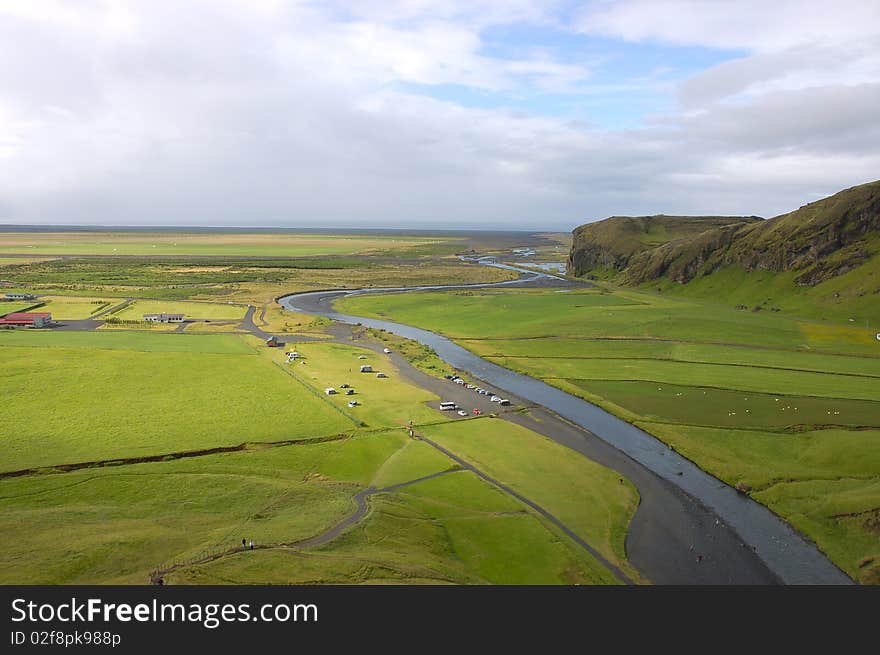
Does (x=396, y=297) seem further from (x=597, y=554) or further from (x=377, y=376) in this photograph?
(x=597, y=554)

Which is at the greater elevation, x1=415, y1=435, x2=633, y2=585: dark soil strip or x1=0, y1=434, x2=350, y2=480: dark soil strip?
x1=0, y1=434, x2=350, y2=480: dark soil strip

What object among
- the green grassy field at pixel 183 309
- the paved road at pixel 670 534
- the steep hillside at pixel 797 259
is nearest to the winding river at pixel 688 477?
the paved road at pixel 670 534

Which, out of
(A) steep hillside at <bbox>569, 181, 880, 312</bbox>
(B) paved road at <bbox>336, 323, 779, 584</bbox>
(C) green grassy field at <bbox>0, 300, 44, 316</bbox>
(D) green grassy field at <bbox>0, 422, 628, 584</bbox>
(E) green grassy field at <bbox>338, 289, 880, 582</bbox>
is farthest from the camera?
(A) steep hillside at <bbox>569, 181, 880, 312</bbox>

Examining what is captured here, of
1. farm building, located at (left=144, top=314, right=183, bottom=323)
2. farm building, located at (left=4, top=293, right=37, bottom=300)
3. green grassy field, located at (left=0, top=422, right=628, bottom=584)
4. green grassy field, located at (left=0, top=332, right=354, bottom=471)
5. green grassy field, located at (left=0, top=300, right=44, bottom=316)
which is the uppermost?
farm building, located at (left=4, top=293, right=37, bottom=300)

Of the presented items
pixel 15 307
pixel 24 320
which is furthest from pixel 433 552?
pixel 15 307

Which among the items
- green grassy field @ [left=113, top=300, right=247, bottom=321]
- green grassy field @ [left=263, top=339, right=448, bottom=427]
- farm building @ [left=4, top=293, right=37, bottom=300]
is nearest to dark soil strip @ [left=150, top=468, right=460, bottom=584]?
green grassy field @ [left=263, top=339, right=448, bottom=427]

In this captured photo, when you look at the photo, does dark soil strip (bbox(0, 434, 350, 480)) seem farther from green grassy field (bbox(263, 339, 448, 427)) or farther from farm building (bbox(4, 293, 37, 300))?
farm building (bbox(4, 293, 37, 300))
